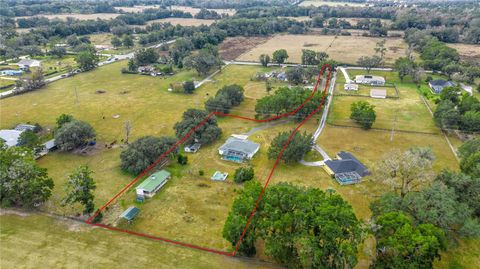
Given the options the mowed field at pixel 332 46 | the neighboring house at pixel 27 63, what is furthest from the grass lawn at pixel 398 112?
the neighboring house at pixel 27 63

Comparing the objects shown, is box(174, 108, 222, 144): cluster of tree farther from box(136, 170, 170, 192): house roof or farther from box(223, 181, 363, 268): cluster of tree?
box(223, 181, 363, 268): cluster of tree

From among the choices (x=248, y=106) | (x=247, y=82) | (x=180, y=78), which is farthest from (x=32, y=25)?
(x=248, y=106)

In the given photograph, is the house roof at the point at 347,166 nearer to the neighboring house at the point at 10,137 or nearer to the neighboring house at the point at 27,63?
the neighboring house at the point at 10,137

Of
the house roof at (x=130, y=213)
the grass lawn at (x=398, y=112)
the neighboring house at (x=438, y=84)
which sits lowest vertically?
the house roof at (x=130, y=213)

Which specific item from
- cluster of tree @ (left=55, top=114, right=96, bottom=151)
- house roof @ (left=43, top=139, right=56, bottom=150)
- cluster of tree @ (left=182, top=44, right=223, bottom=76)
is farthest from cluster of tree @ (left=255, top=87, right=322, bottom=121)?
house roof @ (left=43, top=139, right=56, bottom=150)

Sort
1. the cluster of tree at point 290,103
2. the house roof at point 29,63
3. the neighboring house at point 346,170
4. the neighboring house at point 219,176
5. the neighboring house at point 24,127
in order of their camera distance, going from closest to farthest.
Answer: the neighboring house at point 346,170
the neighboring house at point 219,176
the neighboring house at point 24,127
the cluster of tree at point 290,103
the house roof at point 29,63

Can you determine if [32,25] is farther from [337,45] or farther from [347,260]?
[347,260]
